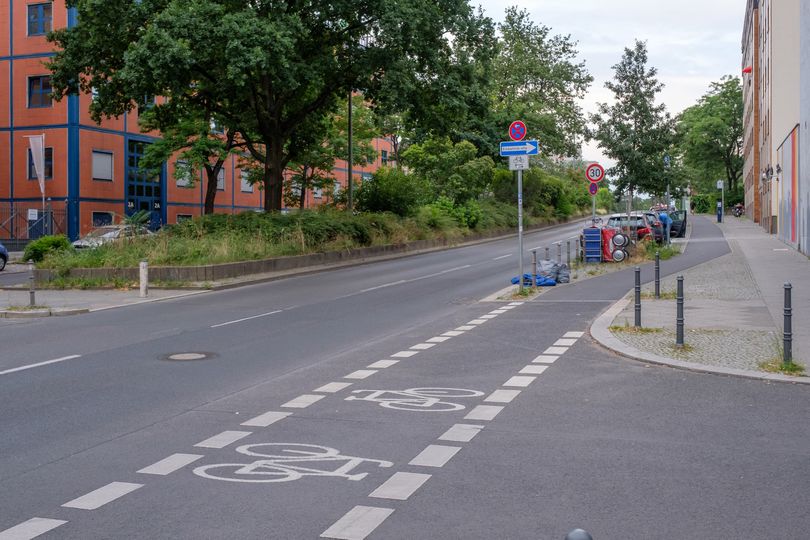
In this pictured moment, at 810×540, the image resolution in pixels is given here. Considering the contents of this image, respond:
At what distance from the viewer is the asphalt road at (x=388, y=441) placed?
4.86 m

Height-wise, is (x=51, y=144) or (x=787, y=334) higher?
(x=51, y=144)

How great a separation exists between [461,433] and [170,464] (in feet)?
7.36

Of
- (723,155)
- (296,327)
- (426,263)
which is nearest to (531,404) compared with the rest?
(296,327)

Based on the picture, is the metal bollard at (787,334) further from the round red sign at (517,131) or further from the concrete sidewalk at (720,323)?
the round red sign at (517,131)

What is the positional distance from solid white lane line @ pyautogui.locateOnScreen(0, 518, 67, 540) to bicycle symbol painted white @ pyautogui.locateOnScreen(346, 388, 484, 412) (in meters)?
3.58

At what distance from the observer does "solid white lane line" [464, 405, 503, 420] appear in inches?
294

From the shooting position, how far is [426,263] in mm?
31156

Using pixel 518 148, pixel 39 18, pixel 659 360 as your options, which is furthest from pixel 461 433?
pixel 39 18

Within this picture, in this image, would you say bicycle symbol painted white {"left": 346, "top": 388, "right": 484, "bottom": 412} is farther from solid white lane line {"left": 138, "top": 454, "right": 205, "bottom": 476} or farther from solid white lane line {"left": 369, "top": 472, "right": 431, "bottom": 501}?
solid white lane line {"left": 138, "top": 454, "right": 205, "bottom": 476}

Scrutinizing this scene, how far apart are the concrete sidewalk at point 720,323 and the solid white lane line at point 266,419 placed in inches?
190

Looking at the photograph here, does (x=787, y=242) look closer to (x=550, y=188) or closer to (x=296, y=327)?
(x=296, y=327)

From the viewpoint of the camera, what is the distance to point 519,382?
912cm

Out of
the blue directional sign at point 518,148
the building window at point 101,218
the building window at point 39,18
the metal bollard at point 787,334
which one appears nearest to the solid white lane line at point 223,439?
the metal bollard at point 787,334

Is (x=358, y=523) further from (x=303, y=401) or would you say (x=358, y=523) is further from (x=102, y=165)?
(x=102, y=165)
